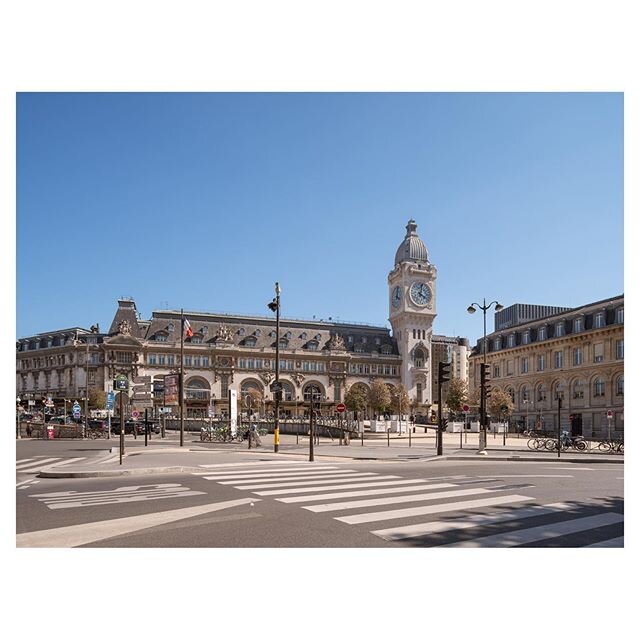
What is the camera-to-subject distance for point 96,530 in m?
8.94

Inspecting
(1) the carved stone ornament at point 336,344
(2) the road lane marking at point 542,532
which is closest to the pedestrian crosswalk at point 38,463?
(2) the road lane marking at point 542,532

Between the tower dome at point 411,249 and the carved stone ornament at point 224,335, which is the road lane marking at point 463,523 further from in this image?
the tower dome at point 411,249

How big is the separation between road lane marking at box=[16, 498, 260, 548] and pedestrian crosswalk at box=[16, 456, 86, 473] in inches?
431

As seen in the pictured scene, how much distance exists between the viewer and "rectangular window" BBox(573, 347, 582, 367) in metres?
61.5

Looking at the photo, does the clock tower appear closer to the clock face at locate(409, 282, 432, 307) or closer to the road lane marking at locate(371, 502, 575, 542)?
the clock face at locate(409, 282, 432, 307)

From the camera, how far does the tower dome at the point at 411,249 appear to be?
106562 mm

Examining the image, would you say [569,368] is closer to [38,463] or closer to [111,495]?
[38,463]

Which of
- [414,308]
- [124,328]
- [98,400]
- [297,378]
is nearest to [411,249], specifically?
[414,308]

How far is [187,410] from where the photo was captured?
90562 millimetres

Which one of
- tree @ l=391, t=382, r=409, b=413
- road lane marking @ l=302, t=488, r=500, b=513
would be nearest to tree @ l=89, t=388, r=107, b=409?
tree @ l=391, t=382, r=409, b=413

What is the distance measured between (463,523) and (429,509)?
1326 millimetres
